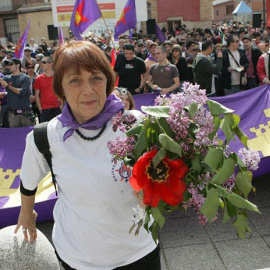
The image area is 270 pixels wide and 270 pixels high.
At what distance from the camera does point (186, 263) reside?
11.2 ft

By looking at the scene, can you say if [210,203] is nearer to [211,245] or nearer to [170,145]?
[170,145]

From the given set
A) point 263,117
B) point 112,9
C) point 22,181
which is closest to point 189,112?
point 22,181

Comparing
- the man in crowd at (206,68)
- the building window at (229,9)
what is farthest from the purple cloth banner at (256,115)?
the building window at (229,9)

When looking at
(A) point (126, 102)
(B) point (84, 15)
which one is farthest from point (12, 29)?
(A) point (126, 102)

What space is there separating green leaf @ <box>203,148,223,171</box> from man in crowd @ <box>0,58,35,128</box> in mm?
6103

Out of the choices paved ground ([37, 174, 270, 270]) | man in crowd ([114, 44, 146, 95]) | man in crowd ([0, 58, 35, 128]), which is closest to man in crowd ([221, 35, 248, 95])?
man in crowd ([114, 44, 146, 95])

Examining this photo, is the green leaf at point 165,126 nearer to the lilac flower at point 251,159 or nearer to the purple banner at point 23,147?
the lilac flower at point 251,159

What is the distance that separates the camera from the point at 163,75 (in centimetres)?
747

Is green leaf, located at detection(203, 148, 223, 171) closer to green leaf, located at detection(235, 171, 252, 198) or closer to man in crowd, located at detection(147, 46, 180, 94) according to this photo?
green leaf, located at detection(235, 171, 252, 198)

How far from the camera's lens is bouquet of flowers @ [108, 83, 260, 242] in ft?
4.54

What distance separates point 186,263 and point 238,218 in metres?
2.11

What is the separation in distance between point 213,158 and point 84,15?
729cm

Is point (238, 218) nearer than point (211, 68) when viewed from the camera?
Yes

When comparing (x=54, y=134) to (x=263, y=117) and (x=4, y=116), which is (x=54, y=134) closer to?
(x=263, y=117)
